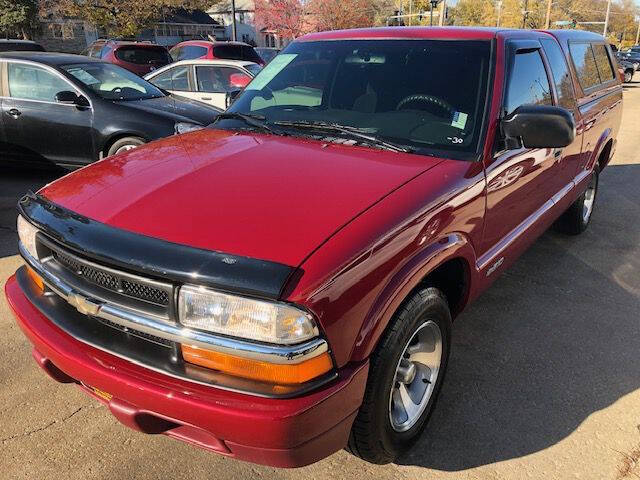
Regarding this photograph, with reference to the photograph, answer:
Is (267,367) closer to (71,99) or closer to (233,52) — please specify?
(71,99)

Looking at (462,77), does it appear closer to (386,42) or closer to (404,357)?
(386,42)

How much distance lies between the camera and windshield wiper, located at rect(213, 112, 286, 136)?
3130 mm

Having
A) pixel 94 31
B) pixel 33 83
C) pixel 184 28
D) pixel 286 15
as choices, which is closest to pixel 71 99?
pixel 33 83

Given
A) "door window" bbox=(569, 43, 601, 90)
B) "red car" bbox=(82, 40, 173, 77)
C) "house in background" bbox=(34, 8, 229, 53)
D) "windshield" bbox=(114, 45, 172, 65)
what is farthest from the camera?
"house in background" bbox=(34, 8, 229, 53)

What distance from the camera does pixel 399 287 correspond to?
82.5 inches

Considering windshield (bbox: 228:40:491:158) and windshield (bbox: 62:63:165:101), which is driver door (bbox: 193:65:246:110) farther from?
windshield (bbox: 228:40:491:158)

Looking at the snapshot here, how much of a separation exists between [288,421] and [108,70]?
683 centimetres

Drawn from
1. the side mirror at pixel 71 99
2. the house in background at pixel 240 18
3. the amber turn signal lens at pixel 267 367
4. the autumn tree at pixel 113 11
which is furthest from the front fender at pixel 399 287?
the house in background at pixel 240 18

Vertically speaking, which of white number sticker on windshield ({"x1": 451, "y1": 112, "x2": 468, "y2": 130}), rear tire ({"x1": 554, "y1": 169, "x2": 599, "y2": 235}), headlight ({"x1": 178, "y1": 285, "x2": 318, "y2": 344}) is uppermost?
white number sticker on windshield ({"x1": 451, "y1": 112, "x2": 468, "y2": 130})

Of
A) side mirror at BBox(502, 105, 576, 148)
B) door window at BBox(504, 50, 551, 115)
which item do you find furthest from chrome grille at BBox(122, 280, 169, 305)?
door window at BBox(504, 50, 551, 115)

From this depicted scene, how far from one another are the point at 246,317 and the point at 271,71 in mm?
2343

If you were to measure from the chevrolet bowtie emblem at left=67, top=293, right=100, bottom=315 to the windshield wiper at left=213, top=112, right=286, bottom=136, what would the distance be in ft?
4.66

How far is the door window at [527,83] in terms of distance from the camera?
10.1ft

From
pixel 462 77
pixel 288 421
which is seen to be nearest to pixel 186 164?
pixel 288 421
